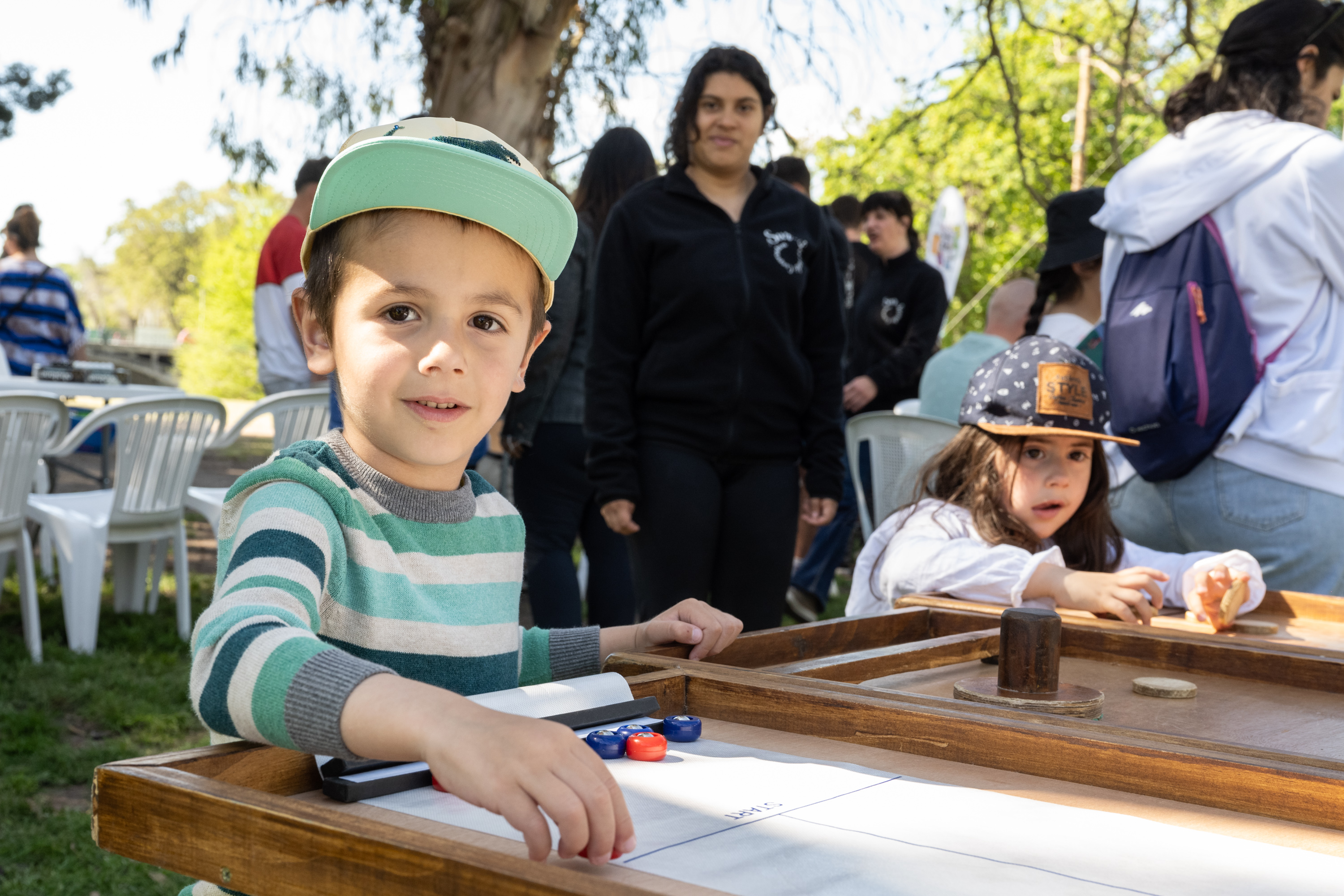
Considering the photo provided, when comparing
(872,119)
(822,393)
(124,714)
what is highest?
(872,119)

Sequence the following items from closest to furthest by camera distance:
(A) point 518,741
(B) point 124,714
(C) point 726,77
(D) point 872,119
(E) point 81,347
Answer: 1. (A) point 518,741
2. (C) point 726,77
3. (B) point 124,714
4. (D) point 872,119
5. (E) point 81,347

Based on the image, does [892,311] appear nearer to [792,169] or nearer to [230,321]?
[792,169]

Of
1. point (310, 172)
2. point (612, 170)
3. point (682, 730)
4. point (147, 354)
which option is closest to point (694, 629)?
point (682, 730)

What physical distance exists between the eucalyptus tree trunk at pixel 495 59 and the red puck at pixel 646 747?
4.83m

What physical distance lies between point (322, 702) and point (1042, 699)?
2.56 ft

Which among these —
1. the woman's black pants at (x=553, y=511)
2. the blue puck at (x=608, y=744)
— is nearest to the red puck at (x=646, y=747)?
the blue puck at (x=608, y=744)

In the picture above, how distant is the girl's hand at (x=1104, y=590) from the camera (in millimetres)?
1922

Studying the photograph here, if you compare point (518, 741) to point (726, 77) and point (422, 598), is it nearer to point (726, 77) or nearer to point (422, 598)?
point (422, 598)

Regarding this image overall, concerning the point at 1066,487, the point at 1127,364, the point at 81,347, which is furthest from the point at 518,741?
the point at 81,347

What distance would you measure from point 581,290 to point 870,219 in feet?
9.27

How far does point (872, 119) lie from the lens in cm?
500

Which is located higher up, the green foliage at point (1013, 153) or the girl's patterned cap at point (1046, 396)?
the green foliage at point (1013, 153)

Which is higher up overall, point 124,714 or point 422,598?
point 422,598

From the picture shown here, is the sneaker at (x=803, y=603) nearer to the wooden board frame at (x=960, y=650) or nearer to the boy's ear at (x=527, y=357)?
the wooden board frame at (x=960, y=650)
